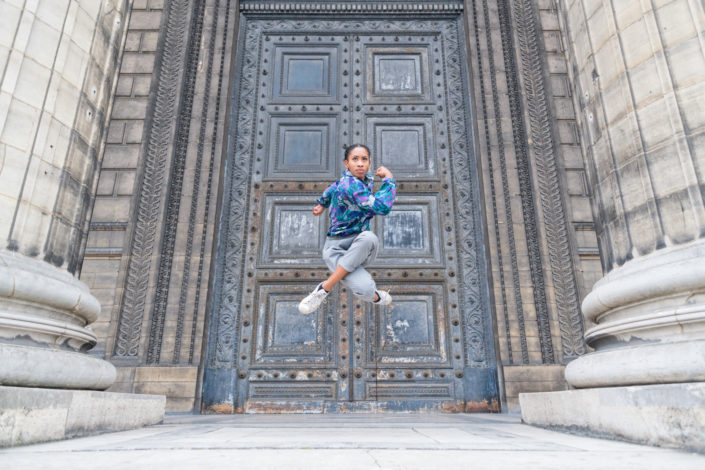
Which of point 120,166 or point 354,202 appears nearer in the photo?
point 354,202

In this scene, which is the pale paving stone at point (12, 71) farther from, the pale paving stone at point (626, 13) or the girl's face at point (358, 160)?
the pale paving stone at point (626, 13)

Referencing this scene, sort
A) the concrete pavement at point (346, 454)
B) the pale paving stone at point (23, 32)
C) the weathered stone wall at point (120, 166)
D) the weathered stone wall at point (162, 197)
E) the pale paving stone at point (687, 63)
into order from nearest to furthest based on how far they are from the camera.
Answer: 1. the concrete pavement at point (346, 454)
2. the pale paving stone at point (687, 63)
3. the pale paving stone at point (23, 32)
4. the weathered stone wall at point (162, 197)
5. the weathered stone wall at point (120, 166)

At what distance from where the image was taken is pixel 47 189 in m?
3.03

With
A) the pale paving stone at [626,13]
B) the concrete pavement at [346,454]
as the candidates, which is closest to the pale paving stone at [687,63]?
the pale paving stone at [626,13]

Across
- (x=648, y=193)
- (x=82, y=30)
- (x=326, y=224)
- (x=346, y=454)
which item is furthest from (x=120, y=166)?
(x=648, y=193)

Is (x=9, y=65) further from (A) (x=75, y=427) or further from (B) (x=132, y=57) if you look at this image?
(B) (x=132, y=57)

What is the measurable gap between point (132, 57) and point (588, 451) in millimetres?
7653

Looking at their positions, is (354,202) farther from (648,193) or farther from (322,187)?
(322,187)

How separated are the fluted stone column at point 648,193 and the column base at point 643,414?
106mm

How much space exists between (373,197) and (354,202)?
14 cm

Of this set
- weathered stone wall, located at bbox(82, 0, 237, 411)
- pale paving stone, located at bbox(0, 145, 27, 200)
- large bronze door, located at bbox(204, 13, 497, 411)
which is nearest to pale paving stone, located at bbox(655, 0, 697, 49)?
large bronze door, located at bbox(204, 13, 497, 411)

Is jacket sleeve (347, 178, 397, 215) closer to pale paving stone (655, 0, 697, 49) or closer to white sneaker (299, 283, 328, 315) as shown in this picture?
white sneaker (299, 283, 328, 315)

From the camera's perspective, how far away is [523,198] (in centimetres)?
645

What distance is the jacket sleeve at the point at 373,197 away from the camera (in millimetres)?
3291
